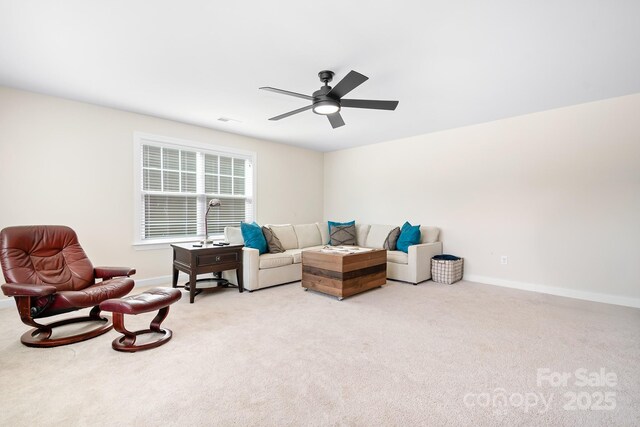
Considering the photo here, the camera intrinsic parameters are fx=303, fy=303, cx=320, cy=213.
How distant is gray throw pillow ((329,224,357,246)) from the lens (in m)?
5.52

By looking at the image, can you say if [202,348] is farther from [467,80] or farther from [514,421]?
[467,80]

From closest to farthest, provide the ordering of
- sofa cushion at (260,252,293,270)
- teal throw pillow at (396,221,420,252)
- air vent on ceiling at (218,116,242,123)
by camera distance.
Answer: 1. sofa cushion at (260,252,293,270)
2. air vent on ceiling at (218,116,242,123)
3. teal throw pillow at (396,221,420,252)

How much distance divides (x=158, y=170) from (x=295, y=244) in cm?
240

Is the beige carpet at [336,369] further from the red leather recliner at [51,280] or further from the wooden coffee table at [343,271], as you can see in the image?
the wooden coffee table at [343,271]

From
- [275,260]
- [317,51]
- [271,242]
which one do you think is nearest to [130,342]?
[275,260]

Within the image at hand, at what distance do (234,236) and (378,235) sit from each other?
2534 mm

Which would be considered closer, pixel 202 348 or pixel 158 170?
pixel 202 348

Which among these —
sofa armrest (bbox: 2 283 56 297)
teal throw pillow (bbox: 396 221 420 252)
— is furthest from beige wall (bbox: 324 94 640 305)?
sofa armrest (bbox: 2 283 56 297)

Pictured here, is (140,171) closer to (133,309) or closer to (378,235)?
(133,309)

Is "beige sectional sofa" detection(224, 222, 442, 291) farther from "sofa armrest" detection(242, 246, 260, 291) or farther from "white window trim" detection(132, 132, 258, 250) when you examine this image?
"white window trim" detection(132, 132, 258, 250)

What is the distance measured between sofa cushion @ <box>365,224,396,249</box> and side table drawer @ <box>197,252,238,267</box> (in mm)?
2546

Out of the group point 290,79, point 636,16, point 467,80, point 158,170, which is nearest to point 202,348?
point 290,79

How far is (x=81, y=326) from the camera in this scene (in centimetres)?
287

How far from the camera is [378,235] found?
5504 millimetres
